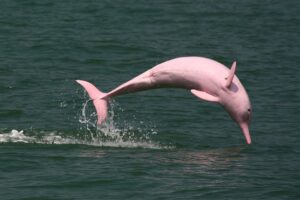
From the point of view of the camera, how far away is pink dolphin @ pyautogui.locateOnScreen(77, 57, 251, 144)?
79.7 feet

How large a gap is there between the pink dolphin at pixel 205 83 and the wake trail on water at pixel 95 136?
1980 millimetres

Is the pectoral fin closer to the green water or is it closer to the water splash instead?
the green water

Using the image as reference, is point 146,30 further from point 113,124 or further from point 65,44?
point 113,124

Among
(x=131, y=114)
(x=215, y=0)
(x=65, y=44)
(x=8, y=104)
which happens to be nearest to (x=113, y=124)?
(x=131, y=114)

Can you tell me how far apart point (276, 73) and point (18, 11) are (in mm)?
17405

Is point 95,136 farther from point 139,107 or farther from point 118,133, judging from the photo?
point 139,107

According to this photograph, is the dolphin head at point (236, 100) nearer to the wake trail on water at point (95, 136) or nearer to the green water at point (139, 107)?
the green water at point (139, 107)

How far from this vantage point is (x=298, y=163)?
25.7 m

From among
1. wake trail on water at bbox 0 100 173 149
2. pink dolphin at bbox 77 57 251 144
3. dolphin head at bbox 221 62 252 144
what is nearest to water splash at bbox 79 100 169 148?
wake trail on water at bbox 0 100 173 149

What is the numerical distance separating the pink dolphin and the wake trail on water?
1980mm

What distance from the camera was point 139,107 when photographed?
3225cm

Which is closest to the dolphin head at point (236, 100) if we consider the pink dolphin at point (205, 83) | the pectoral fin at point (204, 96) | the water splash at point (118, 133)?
the pink dolphin at point (205, 83)

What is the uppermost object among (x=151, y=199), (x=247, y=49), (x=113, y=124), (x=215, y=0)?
(x=215, y=0)

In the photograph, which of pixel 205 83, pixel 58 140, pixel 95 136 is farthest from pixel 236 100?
pixel 95 136
